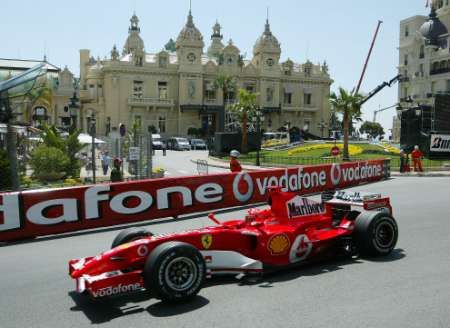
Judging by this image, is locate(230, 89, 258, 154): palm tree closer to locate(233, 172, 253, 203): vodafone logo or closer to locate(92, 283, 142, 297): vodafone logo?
locate(233, 172, 253, 203): vodafone logo

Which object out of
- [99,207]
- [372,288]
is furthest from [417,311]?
[99,207]

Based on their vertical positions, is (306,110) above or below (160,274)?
above

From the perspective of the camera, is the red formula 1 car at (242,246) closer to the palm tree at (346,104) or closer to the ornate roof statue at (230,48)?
the palm tree at (346,104)

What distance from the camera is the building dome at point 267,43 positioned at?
80.1 metres

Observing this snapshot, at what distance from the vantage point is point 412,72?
88.8 meters

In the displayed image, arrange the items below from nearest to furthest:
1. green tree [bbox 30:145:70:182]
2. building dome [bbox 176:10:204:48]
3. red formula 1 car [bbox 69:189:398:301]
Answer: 1. red formula 1 car [bbox 69:189:398:301]
2. green tree [bbox 30:145:70:182]
3. building dome [bbox 176:10:204:48]

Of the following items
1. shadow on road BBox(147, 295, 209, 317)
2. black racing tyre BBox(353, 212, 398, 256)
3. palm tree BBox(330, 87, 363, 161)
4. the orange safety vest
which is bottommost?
shadow on road BBox(147, 295, 209, 317)

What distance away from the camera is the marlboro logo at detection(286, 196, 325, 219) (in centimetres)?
827

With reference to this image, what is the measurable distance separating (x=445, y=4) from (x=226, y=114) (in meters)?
45.9

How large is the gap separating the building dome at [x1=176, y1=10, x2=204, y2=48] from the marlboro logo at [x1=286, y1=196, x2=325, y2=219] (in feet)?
224

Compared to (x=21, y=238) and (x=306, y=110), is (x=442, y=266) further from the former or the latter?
(x=306, y=110)

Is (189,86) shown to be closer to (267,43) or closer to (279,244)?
(267,43)

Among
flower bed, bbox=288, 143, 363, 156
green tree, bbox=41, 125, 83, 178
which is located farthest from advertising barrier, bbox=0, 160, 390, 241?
flower bed, bbox=288, 143, 363, 156

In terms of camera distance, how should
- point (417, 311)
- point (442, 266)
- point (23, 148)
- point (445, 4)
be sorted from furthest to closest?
point (445, 4), point (23, 148), point (442, 266), point (417, 311)
